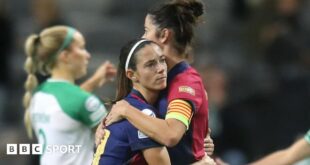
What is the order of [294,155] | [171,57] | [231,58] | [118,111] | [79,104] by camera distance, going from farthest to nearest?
[231,58]
[79,104]
[294,155]
[171,57]
[118,111]

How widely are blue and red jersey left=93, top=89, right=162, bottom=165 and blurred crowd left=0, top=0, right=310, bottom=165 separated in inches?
107

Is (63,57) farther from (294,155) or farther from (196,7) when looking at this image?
(294,155)

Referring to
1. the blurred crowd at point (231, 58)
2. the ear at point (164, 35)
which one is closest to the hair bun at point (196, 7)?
the ear at point (164, 35)

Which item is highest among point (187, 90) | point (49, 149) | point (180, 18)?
point (180, 18)

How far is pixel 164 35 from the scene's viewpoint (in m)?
5.43

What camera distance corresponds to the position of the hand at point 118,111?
16.9 feet

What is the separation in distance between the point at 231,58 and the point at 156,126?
5339mm

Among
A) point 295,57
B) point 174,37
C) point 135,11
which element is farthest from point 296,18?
point 174,37

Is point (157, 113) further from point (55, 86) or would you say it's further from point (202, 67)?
point (202, 67)

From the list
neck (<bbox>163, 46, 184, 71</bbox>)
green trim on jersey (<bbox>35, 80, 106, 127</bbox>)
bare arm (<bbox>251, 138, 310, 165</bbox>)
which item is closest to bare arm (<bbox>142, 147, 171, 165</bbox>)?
neck (<bbox>163, 46, 184, 71</bbox>)

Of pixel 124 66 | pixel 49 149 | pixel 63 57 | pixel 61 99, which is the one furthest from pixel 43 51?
pixel 124 66

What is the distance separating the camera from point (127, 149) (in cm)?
514

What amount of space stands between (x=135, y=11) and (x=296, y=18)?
201cm

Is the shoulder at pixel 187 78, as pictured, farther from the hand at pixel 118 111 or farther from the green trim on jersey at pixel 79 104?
the green trim on jersey at pixel 79 104
